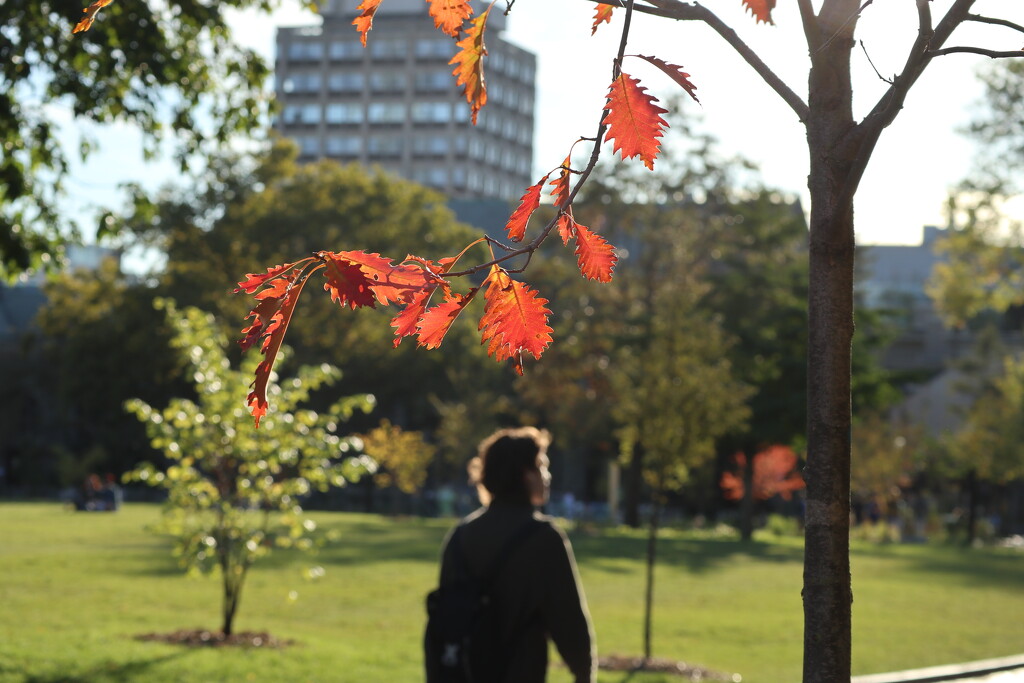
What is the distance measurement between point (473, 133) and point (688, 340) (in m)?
104

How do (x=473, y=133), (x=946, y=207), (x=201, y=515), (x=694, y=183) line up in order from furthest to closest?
(x=473, y=133)
(x=694, y=183)
(x=946, y=207)
(x=201, y=515)

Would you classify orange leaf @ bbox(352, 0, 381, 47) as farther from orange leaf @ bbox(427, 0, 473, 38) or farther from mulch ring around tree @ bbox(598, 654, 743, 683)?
mulch ring around tree @ bbox(598, 654, 743, 683)

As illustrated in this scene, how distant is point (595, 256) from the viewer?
7.84 ft

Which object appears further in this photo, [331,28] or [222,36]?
[331,28]

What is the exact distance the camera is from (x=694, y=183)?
3900 cm

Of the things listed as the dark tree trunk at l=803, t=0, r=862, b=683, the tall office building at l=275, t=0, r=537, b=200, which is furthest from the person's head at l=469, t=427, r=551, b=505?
the tall office building at l=275, t=0, r=537, b=200

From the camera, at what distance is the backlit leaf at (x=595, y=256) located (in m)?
2.37

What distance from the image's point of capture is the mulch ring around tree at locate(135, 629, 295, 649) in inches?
492

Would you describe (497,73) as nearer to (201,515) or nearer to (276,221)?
(276,221)

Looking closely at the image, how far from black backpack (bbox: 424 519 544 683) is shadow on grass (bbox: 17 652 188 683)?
6724mm

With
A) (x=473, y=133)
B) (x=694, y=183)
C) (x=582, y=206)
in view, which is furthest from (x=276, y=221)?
(x=473, y=133)

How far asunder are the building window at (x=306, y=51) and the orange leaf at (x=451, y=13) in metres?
124

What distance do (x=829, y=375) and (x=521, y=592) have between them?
1.77m

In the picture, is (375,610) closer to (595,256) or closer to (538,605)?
(538,605)
